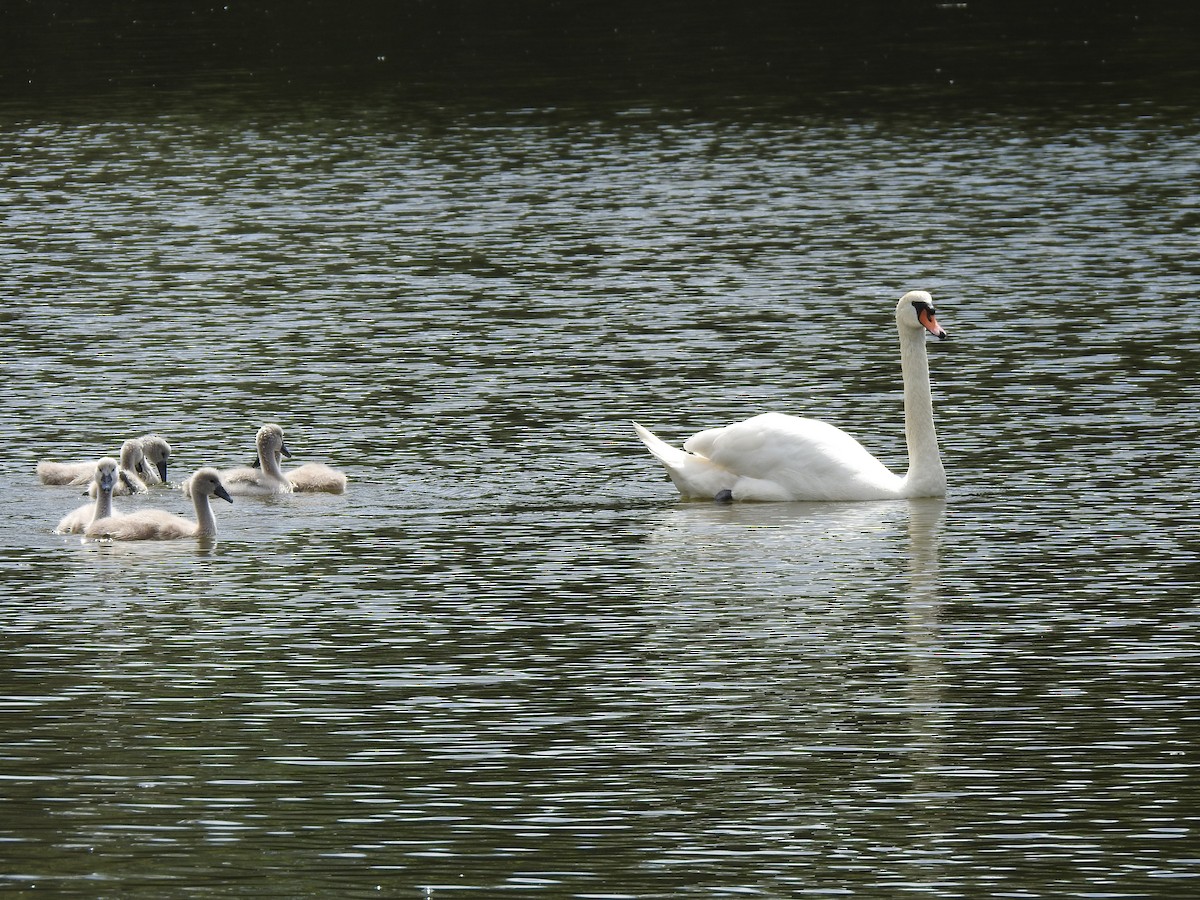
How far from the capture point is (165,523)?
1675cm

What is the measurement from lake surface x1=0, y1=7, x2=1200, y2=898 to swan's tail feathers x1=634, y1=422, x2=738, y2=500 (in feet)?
1.22

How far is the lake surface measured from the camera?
1016 centimetres

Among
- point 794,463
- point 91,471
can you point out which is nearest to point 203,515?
point 91,471

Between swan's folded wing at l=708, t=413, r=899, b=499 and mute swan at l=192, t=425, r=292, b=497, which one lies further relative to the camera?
mute swan at l=192, t=425, r=292, b=497

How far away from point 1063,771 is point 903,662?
6.66ft

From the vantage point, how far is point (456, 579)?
14.9 m

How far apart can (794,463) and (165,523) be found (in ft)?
13.7

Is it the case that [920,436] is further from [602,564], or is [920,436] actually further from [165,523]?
[165,523]

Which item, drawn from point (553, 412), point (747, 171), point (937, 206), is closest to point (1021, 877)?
point (553, 412)

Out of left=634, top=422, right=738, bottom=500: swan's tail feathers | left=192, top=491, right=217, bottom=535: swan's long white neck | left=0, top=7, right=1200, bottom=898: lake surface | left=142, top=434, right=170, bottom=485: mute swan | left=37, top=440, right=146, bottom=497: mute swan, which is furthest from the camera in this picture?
left=142, top=434, right=170, bottom=485: mute swan

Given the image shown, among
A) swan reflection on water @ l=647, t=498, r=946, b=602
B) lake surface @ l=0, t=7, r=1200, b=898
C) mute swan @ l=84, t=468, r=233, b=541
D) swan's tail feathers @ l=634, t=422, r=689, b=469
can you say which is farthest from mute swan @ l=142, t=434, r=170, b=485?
swan reflection on water @ l=647, t=498, r=946, b=602

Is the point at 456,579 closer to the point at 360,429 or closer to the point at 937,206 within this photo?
the point at 360,429

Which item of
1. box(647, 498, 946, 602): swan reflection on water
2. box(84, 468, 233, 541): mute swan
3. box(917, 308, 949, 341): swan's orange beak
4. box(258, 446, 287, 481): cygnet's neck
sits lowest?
box(647, 498, 946, 602): swan reflection on water

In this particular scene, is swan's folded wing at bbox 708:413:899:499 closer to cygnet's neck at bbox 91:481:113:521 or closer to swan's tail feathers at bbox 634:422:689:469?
swan's tail feathers at bbox 634:422:689:469
